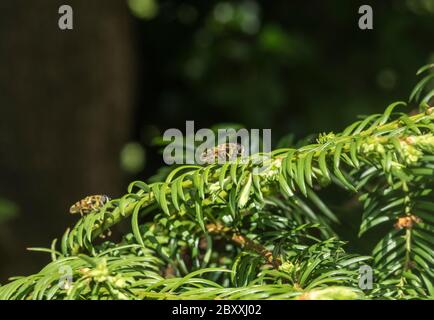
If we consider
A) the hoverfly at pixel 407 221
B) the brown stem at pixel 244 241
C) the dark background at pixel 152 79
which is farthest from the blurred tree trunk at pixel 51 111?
the hoverfly at pixel 407 221

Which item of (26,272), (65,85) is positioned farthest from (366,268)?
(65,85)

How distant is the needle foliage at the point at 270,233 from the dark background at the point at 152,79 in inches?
54.9

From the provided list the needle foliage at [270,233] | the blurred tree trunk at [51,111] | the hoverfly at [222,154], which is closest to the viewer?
the needle foliage at [270,233]

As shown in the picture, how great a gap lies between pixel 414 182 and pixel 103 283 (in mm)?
324

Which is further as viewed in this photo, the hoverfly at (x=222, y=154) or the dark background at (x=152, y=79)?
the dark background at (x=152, y=79)

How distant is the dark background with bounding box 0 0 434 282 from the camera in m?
2.27

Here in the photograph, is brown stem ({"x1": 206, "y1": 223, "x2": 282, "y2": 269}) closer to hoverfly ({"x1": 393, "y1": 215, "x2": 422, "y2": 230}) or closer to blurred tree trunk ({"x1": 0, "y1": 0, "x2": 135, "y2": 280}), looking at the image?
hoverfly ({"x1": 393, "y1": 215, "x2": 422, "y2": 230})

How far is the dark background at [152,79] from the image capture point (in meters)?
2.27

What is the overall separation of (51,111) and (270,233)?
5.64ft

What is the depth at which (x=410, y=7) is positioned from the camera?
2.65 m

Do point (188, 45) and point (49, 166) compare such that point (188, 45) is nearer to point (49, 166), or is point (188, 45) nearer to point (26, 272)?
point (49, 166)

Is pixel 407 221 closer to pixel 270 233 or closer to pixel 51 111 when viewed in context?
pixel 270 233

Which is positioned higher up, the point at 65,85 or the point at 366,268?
the point at 65,85

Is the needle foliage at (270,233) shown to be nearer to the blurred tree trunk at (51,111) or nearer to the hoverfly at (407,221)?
the hoverfly at (407,221)
